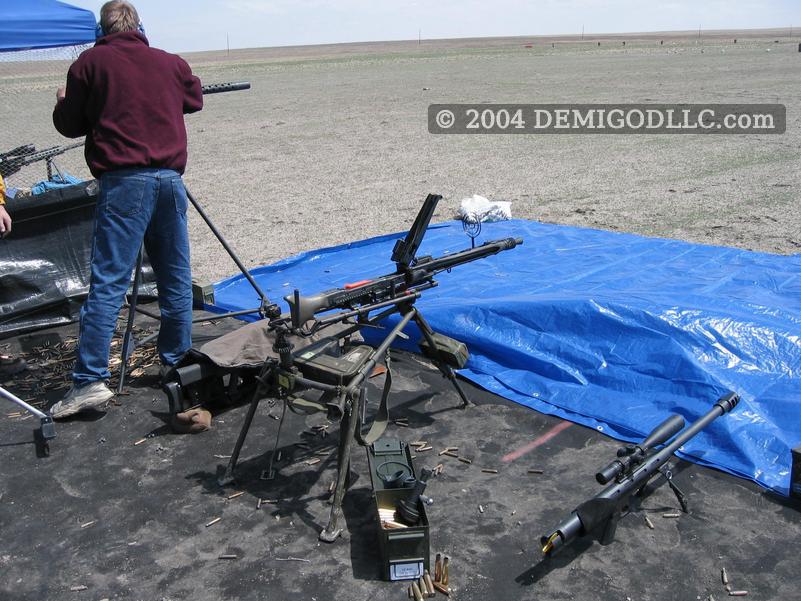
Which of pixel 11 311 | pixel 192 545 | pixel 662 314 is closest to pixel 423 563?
pixel 192 545

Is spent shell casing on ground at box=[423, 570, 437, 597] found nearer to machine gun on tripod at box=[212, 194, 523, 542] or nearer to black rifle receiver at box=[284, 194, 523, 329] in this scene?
machine gun on tripod at box=[212, 194, 523, 542]

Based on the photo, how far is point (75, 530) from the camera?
3.38m

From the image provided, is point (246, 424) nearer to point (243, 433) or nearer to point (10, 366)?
point (243, 433)

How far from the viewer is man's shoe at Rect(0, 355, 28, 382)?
4995 mm

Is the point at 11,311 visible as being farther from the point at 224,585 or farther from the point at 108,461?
the point at 224,585

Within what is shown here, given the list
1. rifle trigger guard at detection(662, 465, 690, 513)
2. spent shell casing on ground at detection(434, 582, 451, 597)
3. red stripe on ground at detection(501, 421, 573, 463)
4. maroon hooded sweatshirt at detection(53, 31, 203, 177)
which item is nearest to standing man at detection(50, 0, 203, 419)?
maroon hooded sweatshirt at detection(53, 31, 203, 177)

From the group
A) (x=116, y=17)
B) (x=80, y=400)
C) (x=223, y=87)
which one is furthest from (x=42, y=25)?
(x=80, y=400)

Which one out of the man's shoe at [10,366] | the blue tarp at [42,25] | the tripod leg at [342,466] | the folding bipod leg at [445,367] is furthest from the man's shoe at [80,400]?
the blue tarp at [42,25]

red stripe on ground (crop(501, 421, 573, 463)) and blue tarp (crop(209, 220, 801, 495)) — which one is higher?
blue tarp (crop(209, 220, 801, 495))

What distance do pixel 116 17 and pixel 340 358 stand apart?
224 centimetres

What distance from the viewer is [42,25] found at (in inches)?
214

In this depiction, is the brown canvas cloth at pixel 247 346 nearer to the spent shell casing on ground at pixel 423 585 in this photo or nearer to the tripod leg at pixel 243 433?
the tripod leg at pixel 243 433

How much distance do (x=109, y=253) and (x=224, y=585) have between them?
6.64 ft

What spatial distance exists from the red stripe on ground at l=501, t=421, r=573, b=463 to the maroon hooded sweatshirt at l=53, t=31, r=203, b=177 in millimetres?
2379
